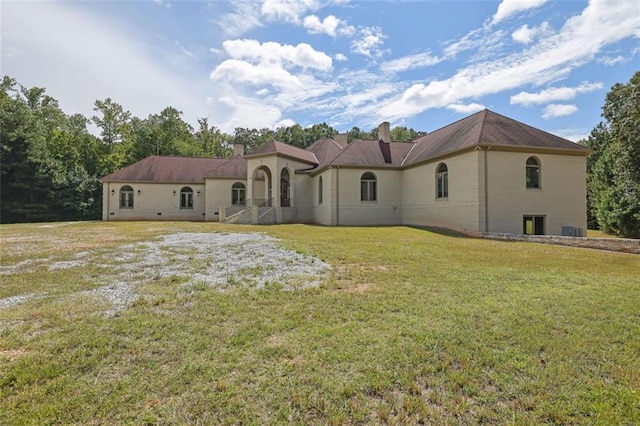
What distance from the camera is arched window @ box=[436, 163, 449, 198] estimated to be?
56.9 feet

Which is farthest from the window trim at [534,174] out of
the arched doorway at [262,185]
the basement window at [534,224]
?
the arched doorway at [262,185]

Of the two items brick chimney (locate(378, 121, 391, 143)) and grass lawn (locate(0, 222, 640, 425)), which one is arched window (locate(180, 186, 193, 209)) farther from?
grass lawn (locate(0, 222, 640, 425))

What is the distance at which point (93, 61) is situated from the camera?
12922 millimetres

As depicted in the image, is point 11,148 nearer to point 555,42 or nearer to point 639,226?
point 555,42

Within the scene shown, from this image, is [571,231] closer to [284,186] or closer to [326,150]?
[326,150]

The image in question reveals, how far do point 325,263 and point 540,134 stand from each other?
603 inches

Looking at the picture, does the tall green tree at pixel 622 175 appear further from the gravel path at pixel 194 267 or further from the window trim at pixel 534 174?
the gravel path at pixel 194 267

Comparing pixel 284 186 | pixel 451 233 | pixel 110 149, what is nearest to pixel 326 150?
pixel 284 186

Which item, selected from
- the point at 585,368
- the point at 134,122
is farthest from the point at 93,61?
the point at 134,122

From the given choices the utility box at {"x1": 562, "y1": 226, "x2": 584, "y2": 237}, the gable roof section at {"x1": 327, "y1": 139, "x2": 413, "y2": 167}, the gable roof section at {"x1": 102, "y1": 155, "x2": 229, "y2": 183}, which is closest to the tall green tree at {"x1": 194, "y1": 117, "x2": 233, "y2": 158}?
the gable roof section at {"x1": 102, "y1": 155, "x2": 229, "y2": 183}

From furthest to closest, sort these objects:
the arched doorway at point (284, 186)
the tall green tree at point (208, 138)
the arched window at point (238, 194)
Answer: the tall green tree at point (208, 138)
the arched window at point (238, 194)
the arched doorway at point (284, 186)

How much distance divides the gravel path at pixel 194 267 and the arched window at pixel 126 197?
2041 centimetres

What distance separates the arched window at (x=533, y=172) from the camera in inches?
617

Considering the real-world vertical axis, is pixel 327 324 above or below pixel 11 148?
below
